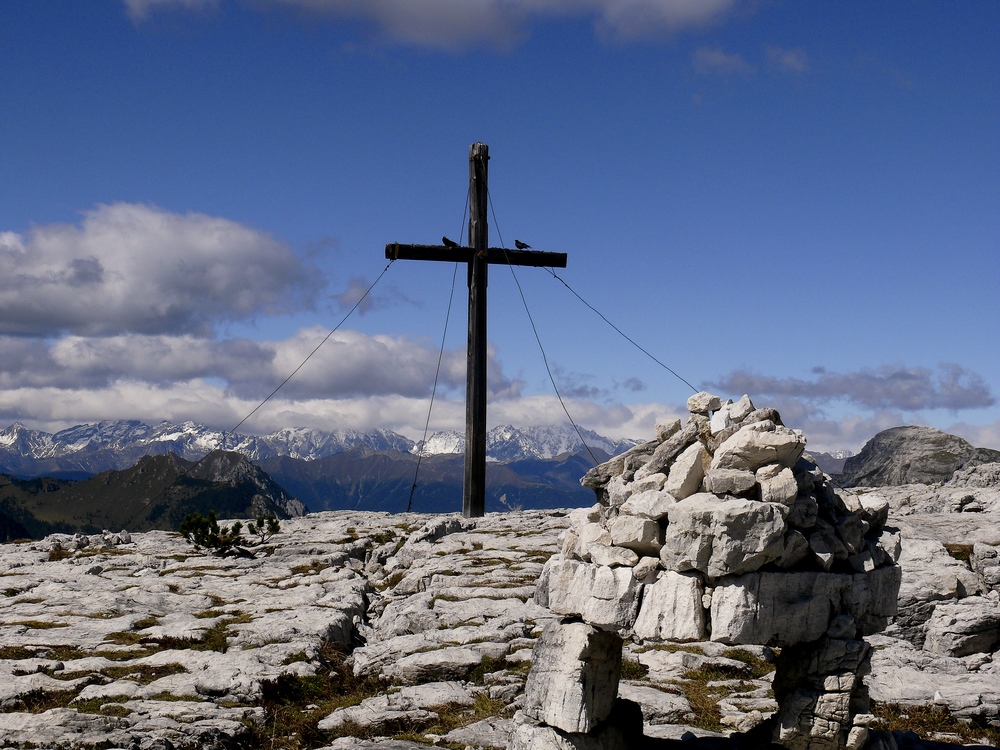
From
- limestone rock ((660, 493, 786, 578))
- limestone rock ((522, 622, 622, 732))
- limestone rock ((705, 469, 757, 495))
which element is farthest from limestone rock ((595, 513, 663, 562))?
limestone rock ((522, 622, 622, 732))

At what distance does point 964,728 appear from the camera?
13664mm

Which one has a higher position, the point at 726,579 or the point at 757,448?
the point at 757,448

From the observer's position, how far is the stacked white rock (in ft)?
32.9

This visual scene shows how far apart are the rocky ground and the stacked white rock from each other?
1.47 meters

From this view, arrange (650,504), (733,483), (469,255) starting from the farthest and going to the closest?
(469,255) < (650,504) < (733,483)

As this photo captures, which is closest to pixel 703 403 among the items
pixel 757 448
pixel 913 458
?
pixel 757 448

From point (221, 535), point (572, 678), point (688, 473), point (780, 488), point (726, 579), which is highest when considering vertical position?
point (688, 473)

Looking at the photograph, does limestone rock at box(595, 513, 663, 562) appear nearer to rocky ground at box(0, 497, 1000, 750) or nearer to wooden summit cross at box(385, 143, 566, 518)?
rocky ground at box(0, 497, 1000, 750)

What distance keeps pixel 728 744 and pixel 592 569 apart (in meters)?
3.95

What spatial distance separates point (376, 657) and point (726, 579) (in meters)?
9.87

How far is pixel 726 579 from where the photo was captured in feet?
33.1

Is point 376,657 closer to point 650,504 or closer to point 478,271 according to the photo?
point 650,504

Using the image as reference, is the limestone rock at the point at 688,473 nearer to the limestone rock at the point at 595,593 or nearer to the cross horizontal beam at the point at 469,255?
the limestone rock at the point at 595,593

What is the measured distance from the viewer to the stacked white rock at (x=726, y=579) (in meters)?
10.0
